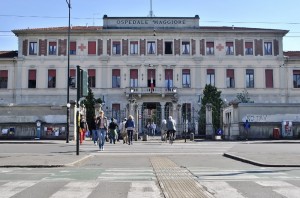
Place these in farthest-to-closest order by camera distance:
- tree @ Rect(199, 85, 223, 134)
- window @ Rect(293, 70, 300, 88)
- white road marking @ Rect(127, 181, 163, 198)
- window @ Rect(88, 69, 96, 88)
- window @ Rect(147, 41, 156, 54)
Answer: window @ Rect(293, 70, 300, 88)
window @ Rect(147, 41, 156, 54)
window @ Rect(88, 69, 96, 88)
tree @ Rect(199, 85, 223, 134)
white road marking @ Rect(127, 181, 163, 198)

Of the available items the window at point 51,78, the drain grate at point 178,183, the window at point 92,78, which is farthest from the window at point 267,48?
the drain grate at point 178,183

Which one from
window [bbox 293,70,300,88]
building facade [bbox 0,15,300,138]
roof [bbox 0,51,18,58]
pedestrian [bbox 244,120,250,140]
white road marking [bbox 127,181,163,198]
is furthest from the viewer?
roof [bbox 0,51,18,58]

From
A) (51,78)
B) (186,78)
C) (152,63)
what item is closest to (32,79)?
(51,78)

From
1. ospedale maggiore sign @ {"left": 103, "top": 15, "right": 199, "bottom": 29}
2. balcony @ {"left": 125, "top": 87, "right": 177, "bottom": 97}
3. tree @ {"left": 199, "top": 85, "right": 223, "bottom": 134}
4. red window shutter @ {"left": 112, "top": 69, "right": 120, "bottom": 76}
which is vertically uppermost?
ospedale maggiore sign @ {"left": 103, "top": 15, "right": 199, "bottom": 29}

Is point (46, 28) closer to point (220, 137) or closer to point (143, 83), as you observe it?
point (143, 83)

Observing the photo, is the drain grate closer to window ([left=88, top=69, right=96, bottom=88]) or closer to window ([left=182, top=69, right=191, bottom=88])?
window ([left=182, top=69, right=191, bottom=88])

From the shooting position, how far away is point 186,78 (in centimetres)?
6012

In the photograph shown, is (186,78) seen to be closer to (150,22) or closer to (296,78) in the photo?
(150,22)

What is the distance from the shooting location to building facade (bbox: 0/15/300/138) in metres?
59.7

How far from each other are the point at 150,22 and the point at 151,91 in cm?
953

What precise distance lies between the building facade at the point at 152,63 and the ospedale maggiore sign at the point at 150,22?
0.44 feet

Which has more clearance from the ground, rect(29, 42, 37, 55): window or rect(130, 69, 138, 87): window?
rect(29, 42, 37, 55): window

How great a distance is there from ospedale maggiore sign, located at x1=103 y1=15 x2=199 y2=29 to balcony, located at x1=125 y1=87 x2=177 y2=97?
28.0ft

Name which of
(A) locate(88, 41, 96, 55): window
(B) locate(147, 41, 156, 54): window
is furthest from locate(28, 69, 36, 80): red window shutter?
(B) locate(147, 41, 156, 54): window
